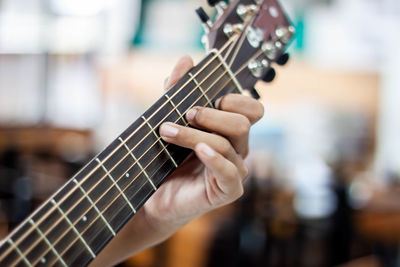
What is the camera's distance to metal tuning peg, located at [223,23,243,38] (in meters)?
0.77

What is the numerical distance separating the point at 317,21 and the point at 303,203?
237cm

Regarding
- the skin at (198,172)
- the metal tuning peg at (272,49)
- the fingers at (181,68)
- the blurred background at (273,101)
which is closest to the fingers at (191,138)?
the skin at (198,172)

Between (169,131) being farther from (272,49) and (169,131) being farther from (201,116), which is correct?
(272,49)

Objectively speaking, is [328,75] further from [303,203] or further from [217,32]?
[217,32]

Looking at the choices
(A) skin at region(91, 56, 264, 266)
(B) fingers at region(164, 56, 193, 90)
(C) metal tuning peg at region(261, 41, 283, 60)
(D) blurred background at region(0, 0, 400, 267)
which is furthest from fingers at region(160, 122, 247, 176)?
(D) blurred background at region(0, 0, 400, 267)

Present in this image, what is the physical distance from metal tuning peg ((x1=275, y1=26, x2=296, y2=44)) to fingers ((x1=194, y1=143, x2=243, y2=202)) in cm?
28

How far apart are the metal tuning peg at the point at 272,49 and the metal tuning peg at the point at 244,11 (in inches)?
2.3

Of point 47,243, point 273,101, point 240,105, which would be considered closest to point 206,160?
point 240,105

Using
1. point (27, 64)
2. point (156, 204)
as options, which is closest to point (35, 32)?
point (27, 64)

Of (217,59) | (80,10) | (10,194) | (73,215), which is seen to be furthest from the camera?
(80,10)

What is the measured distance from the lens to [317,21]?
4.67m

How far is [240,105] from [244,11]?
0.19 metres

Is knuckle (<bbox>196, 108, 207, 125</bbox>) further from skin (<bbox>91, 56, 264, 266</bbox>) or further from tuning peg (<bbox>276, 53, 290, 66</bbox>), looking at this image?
tuning peg (<bbox>276, 53, 290, 66</bbox>)

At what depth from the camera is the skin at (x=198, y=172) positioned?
0.64 meters
